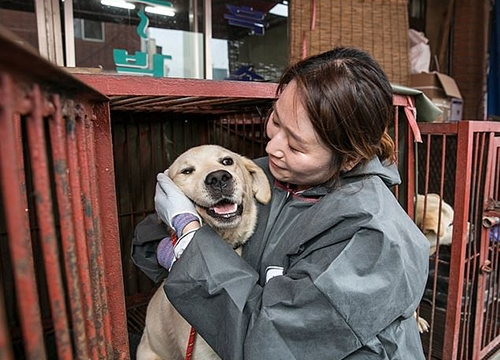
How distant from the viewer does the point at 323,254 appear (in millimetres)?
944

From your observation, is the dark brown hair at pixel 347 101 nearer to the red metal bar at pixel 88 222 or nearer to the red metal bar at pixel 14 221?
the red metal bar at pixel 88 222

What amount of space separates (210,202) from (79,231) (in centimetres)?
60

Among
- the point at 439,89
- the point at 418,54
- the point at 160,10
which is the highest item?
the point at 160,10

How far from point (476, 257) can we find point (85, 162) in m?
1.65

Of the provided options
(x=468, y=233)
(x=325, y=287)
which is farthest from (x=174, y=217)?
(x=468, y=233)

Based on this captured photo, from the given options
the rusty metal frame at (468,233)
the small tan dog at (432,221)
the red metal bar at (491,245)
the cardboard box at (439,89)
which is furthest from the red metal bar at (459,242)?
the cardboard box at (439,89)

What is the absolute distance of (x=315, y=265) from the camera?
921mm

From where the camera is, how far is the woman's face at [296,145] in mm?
1005

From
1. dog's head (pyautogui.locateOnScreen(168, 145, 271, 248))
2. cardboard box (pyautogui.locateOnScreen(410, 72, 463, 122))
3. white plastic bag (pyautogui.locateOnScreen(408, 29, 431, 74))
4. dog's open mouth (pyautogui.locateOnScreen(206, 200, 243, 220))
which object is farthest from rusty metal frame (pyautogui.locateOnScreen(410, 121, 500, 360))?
white plastic bag (pyautogui.locateOnScreen(408, 29, 431, 74))

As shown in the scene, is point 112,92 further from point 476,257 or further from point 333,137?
point 476,257

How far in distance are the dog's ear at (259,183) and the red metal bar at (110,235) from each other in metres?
0.52

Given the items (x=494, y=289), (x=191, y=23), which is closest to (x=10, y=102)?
(x=494, y=289)

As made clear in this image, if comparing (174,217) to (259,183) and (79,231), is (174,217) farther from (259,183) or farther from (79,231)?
(79,231)

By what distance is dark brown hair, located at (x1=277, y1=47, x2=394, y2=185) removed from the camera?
966 mm
